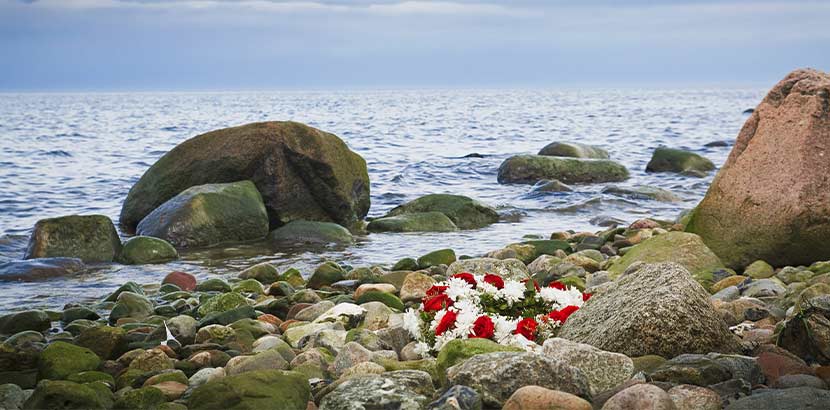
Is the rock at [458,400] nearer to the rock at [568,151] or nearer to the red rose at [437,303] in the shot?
the red rose at [437,303]

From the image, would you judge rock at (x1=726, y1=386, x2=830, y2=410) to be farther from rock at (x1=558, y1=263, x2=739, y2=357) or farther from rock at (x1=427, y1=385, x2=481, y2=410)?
rock at (x1=427, y1=385, x2=481, y2=410)

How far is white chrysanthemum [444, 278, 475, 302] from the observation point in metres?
6.73

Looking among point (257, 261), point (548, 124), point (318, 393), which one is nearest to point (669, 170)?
point (257, 261)

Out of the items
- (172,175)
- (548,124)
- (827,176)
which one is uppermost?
(827,176)

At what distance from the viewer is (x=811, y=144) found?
961 centimetres

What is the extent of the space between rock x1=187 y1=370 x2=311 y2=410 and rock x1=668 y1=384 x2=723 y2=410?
210 cm

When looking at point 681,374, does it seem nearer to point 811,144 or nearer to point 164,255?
point 811,144

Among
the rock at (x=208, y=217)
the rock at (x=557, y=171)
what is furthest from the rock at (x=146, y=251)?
the rock at (x=557, y=171)

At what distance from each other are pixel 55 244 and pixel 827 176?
9972 millimetres

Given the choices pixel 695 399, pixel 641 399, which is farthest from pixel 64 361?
pixel 695 399

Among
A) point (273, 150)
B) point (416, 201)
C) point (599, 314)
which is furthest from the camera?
point (416, 201)

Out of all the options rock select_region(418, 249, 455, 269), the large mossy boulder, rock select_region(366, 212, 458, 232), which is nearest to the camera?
rock select_region(418, 249, 455, 269)

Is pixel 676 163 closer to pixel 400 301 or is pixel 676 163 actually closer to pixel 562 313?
pixel 400 301

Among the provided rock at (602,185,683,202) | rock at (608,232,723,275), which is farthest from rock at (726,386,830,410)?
rock at (602,185,683,202)
